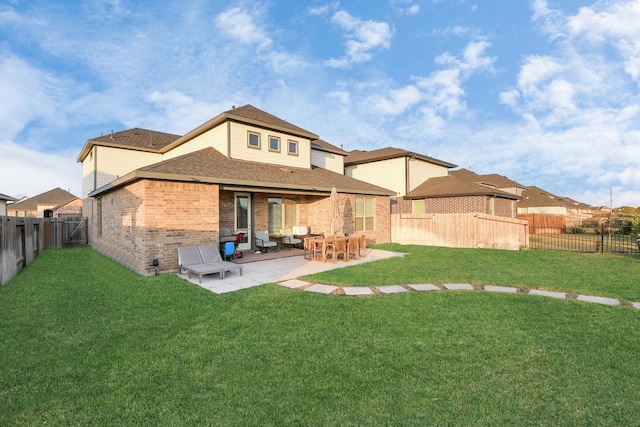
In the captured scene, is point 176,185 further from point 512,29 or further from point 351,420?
point 512,29

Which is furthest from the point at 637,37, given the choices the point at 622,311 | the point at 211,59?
the point at 211,59

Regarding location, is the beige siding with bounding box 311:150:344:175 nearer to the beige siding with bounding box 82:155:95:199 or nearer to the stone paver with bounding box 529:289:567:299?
the beige siding with bounding box 82:155:95:199

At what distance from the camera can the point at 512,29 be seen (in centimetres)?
1256

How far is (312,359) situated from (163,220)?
Result: 22.7ft

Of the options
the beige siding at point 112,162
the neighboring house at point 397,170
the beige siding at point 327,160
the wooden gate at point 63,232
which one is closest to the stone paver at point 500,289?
the beige siding at point 327,160

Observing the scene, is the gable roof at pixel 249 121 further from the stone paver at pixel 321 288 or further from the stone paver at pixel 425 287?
the stone paver at pixel 425 287

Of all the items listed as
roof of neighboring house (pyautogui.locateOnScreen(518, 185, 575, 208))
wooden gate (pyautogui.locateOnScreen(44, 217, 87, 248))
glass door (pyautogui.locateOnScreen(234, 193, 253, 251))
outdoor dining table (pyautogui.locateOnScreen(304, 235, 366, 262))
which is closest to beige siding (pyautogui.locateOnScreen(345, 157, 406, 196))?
outdoor dining table (pyautogui.locateOnScreen(304, 235, 366, 262))

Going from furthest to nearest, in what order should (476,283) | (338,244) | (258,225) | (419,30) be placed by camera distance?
1. (419,30)
2. (258,225)
3. (338,244)
4. (476,283)

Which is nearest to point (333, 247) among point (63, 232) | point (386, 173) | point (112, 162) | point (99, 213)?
point (99, 213)

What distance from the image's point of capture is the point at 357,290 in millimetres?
6781

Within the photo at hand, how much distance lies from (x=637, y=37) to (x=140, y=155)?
22.9 meters

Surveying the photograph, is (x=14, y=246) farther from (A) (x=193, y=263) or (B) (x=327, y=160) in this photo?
(B) (x=327, y=160)

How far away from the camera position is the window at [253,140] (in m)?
13.0

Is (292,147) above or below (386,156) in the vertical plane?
below
